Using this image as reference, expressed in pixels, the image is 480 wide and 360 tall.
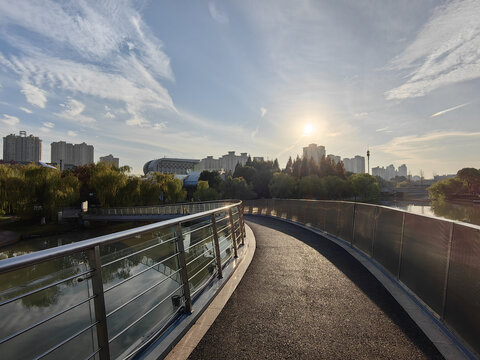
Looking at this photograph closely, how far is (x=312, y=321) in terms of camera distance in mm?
3301

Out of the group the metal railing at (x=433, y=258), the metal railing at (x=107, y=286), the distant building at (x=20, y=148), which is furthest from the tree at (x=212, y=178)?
the distant building at (x=20, y=148)

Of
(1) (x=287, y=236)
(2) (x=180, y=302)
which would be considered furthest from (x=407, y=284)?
(1) (x=287, y=236)

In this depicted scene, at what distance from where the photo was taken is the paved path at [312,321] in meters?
2.69

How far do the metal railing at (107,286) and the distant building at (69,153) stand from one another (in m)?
189

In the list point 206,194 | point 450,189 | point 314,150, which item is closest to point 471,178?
point 450,189

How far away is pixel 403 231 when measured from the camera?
179 inches

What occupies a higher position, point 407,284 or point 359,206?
point 359,206

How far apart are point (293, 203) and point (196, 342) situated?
40.6ft

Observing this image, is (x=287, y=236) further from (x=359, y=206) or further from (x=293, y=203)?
(x=293, y=203)

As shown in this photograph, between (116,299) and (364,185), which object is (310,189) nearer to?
(364,185)

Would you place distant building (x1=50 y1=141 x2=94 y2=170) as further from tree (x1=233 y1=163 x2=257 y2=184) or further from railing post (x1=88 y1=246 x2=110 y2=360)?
railing post (x1=88 y1=246 x2=110 y2=360)

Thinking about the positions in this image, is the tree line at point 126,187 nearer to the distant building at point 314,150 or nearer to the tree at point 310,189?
the tree at point 310,189

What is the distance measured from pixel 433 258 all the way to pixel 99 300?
3.96m

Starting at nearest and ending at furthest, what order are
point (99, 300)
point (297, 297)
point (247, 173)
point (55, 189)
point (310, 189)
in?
point (99, 300) < point (297, 297) < point (55, 189) < point (310, 189) < point (247, 173)
